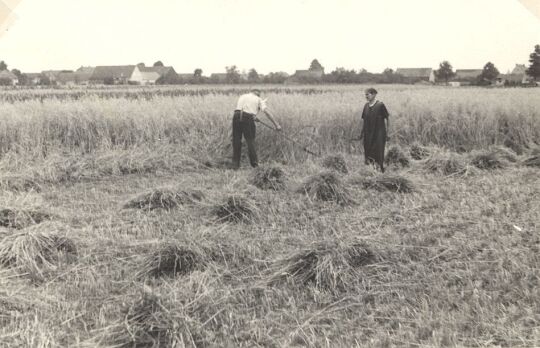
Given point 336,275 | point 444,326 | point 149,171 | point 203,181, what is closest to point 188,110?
point 149,171

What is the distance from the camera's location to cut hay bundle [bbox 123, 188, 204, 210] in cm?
585

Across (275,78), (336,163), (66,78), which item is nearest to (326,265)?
(336,163)

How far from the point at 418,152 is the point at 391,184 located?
10.9ft

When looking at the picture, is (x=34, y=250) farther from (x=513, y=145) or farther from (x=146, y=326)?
(x=513, y=145)

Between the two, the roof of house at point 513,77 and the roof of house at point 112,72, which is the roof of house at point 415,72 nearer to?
the roof of house at point 513,77

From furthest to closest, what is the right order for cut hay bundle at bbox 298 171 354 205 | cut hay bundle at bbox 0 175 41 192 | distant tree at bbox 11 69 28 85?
distant tree at bbox 11 69 28 85 < cut hay bundle at bbox 0 175 41 192 < cut hay bundle at bbox 298 171 354 205

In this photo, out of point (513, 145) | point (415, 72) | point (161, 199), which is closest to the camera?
point (161, 199)

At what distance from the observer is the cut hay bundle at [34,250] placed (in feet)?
13.0

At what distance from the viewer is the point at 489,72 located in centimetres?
5153

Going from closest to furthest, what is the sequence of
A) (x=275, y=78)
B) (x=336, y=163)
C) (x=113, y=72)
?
(x=336, y=163) → (x=275, y=78) → (x=113, y=72)

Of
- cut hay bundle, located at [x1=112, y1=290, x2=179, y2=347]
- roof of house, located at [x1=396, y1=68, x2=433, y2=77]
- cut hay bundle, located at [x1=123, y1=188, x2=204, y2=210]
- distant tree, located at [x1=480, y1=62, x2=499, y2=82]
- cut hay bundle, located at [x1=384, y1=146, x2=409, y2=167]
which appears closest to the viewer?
cut hay bundle, located at [x1=112, y1=290, x2=179, y2=347]

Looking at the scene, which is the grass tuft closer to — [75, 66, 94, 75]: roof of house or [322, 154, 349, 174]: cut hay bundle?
[322, 154, 349, 174]: cut hay bundle

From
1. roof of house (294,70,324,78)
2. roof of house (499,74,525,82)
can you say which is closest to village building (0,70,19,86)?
roof of house (294,70,324,78)

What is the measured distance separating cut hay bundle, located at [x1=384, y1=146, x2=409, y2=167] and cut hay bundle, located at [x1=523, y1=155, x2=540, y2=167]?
6.83 ft
